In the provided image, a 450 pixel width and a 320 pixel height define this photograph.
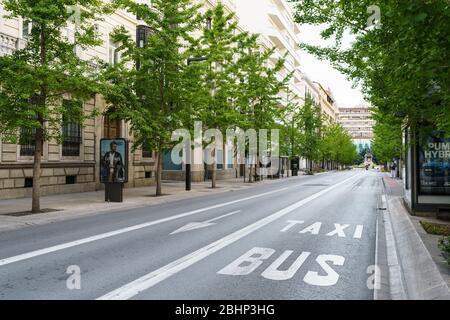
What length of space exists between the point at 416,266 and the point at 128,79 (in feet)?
55.7

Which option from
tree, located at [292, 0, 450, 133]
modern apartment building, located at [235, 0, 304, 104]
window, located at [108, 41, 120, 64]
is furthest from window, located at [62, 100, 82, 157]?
modern apartment building, located at [235, 0, 304, 104]

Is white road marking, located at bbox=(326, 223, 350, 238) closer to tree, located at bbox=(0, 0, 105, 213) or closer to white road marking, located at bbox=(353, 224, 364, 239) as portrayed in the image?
white road marking, located at bbox=(353, 224, 364, 239)

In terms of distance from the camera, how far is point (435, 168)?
13477 millimetres

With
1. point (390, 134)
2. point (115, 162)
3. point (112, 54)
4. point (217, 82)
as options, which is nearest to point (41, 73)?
point (115, 162)

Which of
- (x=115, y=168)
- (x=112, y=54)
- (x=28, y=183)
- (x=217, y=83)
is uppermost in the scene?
(x=112, y=54)

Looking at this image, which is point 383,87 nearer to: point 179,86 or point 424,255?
point 424,255

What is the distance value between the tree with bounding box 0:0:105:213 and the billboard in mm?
10864

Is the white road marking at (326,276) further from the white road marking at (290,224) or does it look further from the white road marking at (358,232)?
Result: the white road marking at (290,224)

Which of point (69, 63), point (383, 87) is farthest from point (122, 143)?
point (383, 87)

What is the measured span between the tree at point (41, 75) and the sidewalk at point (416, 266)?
1035 centimetres

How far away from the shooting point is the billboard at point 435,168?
13.4 metres

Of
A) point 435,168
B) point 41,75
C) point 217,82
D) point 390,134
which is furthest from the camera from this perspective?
point 390,134

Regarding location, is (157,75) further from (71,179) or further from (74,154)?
(71,179)
